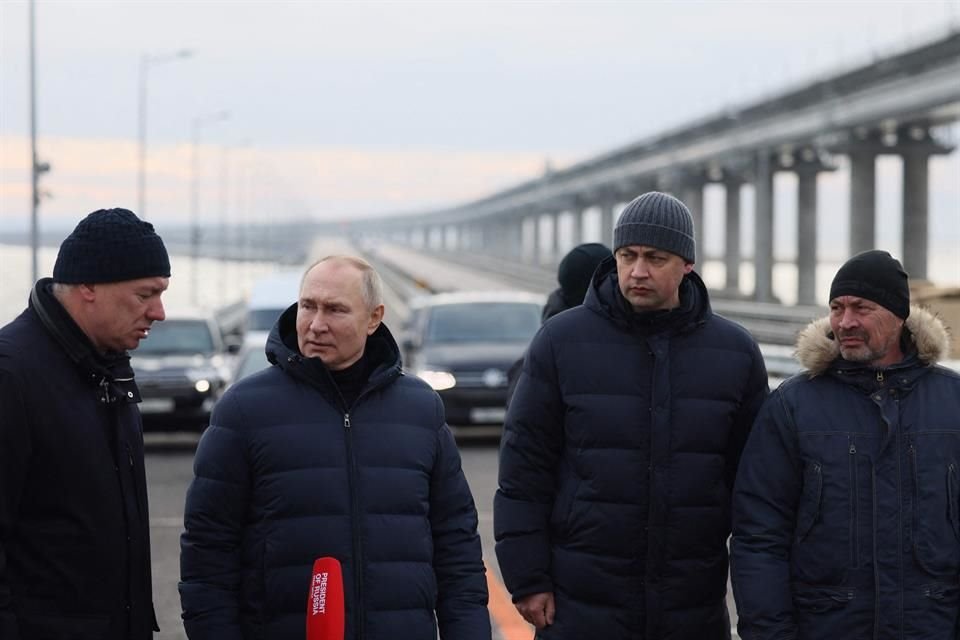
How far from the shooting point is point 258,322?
75.6 feet

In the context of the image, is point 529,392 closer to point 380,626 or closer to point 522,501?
point 522,501

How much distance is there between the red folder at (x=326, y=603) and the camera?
3.81 m

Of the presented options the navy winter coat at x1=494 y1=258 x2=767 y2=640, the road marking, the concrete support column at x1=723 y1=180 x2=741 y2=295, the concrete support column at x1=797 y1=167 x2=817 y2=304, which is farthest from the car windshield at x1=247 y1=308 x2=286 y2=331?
the concrete support column at x1=723 y1=180 x2=741 y2=295

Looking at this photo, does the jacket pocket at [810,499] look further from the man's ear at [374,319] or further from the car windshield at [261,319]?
the car windshield at [261,319]

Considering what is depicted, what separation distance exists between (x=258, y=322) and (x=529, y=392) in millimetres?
18544

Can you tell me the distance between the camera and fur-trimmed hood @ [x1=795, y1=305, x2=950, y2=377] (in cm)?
446

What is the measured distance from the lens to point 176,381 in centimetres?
1822

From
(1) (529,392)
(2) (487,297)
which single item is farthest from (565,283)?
(2) (487,297)

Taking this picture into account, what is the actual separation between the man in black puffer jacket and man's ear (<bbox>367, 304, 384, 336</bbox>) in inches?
1.1

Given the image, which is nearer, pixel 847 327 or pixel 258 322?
pixel 847 327

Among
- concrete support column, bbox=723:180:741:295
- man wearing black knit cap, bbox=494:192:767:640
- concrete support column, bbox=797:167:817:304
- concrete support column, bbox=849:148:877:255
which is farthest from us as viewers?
concrete support column, bbox=723:180:741:295

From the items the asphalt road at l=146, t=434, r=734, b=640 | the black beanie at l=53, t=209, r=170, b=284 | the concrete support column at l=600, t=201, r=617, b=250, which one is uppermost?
the concrete support column at l=600, t=201, r=617, b=250

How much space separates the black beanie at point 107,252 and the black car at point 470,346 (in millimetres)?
13178

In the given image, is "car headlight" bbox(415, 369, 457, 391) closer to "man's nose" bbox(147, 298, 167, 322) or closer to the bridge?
"man's nose" bbox(147, 298, 167, 322)
